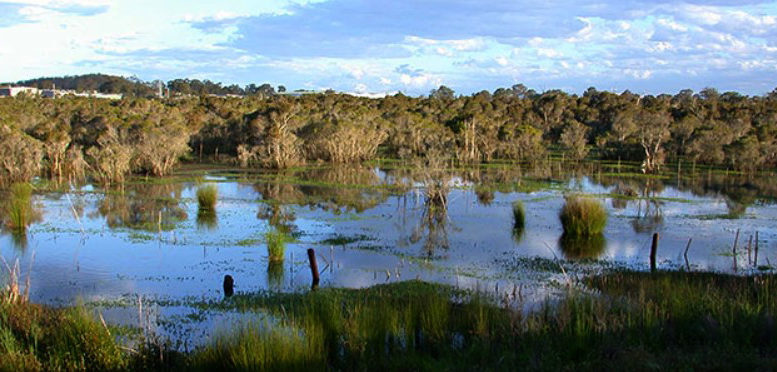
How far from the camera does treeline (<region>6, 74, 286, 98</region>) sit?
129 metres

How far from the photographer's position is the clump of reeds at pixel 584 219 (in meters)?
20.3

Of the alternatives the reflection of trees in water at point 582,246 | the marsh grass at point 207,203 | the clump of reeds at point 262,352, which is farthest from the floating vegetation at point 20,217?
the reflection of trees in water at point 582,246

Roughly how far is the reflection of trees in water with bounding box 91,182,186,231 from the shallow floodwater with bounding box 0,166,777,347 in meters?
0.07

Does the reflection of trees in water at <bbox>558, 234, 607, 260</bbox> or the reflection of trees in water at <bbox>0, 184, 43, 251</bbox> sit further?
the reflection of trees in water at <bbox>0, 184, 43, 251</bbox>

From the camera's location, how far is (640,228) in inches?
873

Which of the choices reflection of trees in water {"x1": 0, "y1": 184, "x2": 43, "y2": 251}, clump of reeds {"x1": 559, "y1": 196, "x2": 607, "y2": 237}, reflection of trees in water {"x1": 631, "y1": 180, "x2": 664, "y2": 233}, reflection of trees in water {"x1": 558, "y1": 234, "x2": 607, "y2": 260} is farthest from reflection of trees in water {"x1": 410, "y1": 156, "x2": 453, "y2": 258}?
reflection of trees in water {"x1": 0, "y1": 184, "x2": 43, "y2": 251}

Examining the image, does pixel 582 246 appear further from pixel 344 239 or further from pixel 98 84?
pixel 98 84

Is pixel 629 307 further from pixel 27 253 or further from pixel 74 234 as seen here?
pixel 74 234

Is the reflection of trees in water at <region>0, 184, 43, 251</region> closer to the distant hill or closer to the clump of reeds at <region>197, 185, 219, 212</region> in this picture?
the clump of reeds at <region>197, 185, 219, 212</region>

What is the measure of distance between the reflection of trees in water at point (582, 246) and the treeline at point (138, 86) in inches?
4057

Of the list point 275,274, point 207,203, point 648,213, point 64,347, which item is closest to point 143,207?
point 207,203

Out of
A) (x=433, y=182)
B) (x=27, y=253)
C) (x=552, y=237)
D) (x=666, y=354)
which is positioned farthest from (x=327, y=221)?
(x=666, y=354)

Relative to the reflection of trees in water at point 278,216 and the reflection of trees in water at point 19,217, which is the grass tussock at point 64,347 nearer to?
the reflection of trees in water at point 19,217

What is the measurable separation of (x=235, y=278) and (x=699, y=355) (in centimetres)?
950
